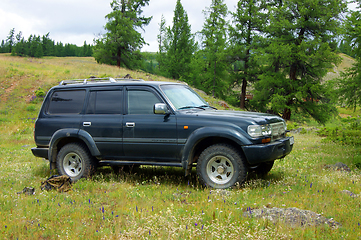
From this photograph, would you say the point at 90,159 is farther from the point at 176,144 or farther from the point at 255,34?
the point at 255,34

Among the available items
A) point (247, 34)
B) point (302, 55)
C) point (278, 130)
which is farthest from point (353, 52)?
point (247, 34)

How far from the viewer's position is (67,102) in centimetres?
698

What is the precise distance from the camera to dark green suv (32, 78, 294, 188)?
5375 mm

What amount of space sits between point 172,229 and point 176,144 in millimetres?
2211

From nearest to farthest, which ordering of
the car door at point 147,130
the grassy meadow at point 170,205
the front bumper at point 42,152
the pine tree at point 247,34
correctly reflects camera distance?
the grassy meadow at point 170,205 < the car door at point 147,130 < the front bumper at point 42,152 < the pine tree at point 247,34

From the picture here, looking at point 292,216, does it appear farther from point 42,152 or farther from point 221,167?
point 42,152

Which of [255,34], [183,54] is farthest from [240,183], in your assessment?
[183,54]

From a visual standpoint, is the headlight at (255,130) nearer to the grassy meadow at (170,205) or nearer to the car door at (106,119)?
the grassy meadow at (170,205)

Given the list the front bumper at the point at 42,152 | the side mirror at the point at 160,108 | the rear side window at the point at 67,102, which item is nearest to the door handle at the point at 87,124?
the rear side window at the point at 67,102

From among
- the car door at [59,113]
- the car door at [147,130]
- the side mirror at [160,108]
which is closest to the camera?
the side mirror at [160,108]

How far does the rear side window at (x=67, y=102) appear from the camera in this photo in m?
6.84

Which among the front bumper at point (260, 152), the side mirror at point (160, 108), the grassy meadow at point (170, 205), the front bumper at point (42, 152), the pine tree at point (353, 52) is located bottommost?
the grassy meadow at point (170, 205)

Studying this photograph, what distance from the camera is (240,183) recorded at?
17.5 ft

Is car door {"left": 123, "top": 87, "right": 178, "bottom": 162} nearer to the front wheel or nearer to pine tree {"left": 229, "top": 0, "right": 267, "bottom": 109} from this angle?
the front wheel
